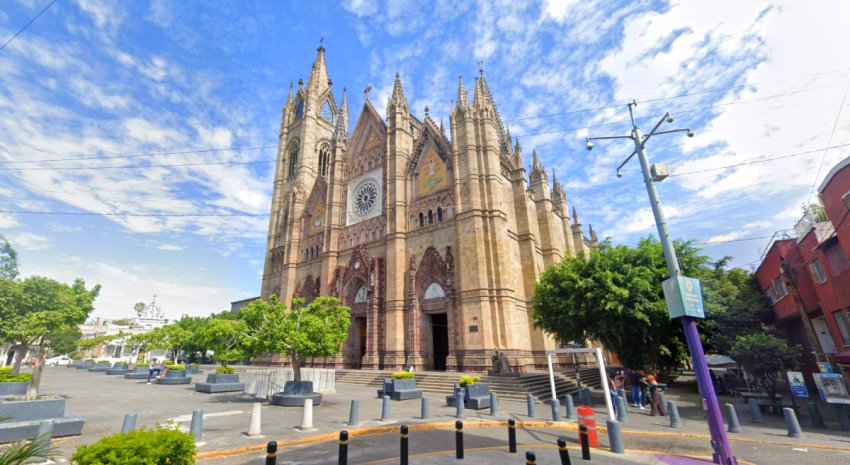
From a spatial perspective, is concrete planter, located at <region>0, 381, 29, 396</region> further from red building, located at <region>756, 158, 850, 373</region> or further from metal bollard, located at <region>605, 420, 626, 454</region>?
red building, located at <region>756, 158, 850, 373</region>

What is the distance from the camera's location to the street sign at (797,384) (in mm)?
12031

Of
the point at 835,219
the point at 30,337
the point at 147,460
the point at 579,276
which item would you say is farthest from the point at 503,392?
the point at 30,337

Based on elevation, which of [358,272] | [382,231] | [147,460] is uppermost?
[382,231]

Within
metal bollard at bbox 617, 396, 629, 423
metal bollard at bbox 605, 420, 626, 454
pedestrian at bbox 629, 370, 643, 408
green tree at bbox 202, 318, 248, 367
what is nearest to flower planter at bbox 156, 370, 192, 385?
green tree at bbox 202, 318, 248, 367

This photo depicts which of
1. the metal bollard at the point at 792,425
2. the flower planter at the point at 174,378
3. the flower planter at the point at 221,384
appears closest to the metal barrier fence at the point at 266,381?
the flower planter at the point at 221,384

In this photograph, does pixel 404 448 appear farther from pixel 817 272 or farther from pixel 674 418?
pixel 817 272

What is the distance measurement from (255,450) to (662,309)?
669 inches

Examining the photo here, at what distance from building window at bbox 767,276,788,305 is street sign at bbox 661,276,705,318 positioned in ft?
61.4

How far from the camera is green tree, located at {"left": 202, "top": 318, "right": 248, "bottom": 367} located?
16.3m

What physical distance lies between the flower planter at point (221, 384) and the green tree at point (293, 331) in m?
4.68

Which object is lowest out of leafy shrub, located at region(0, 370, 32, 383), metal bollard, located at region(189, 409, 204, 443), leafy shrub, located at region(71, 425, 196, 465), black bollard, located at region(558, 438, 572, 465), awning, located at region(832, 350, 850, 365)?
black bollard, located at region(558, 438, 572, 465)

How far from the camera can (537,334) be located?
27.0 metres

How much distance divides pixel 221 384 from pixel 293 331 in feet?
23.9

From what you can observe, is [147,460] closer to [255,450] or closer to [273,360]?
[255,450]
